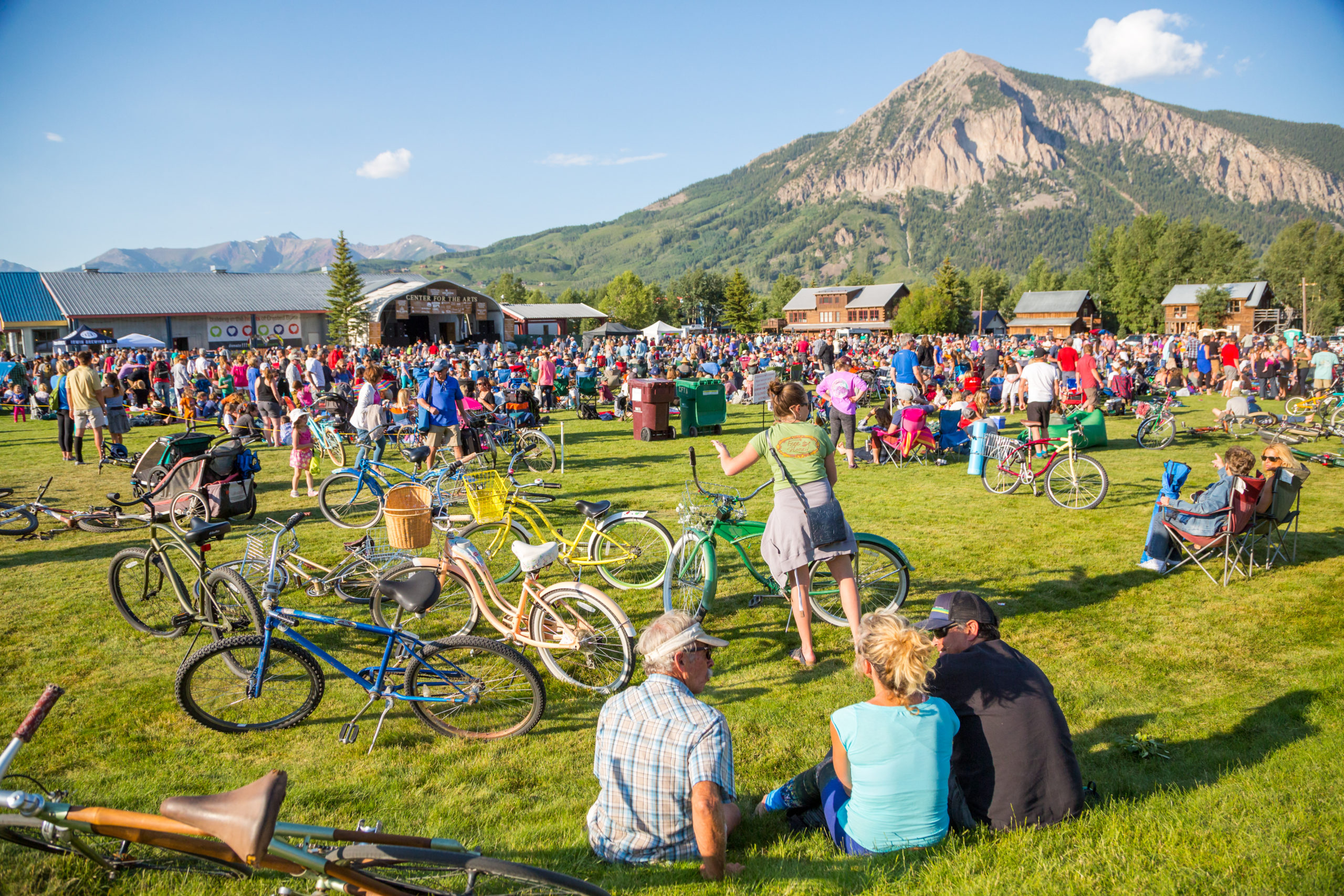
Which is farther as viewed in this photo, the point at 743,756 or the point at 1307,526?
the point at 1307,526

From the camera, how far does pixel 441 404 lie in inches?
413

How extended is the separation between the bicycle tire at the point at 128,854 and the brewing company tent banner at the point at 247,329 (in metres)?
53.9

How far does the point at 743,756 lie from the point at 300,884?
230 cm

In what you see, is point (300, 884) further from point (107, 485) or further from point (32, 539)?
point (107, 485)

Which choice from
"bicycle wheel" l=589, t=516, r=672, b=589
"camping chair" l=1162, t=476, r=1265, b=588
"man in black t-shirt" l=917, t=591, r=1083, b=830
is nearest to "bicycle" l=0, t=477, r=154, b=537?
"bicycle wheel" l=589, t=516, r=672, b=589

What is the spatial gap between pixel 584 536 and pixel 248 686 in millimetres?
2627

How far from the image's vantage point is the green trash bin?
1569 cm

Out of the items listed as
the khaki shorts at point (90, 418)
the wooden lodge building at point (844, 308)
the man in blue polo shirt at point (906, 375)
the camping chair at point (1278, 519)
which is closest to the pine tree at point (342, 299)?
the khaki shorts at point (90, 418)

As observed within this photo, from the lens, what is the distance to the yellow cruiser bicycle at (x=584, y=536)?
6.05m

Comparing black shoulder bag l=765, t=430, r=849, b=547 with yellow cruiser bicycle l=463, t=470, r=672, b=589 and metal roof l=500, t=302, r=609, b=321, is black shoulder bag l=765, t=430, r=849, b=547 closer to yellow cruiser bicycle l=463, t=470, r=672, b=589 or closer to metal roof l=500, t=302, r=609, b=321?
yellow cruiser bicycle l=463, t=470, r=672, b=589

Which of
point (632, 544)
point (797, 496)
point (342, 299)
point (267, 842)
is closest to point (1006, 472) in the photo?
point (632, 544)

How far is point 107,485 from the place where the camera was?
11.2 meters

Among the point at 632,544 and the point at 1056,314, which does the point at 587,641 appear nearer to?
the point at 632,544

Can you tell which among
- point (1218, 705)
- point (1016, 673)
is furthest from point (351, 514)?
point (1218, 705)
